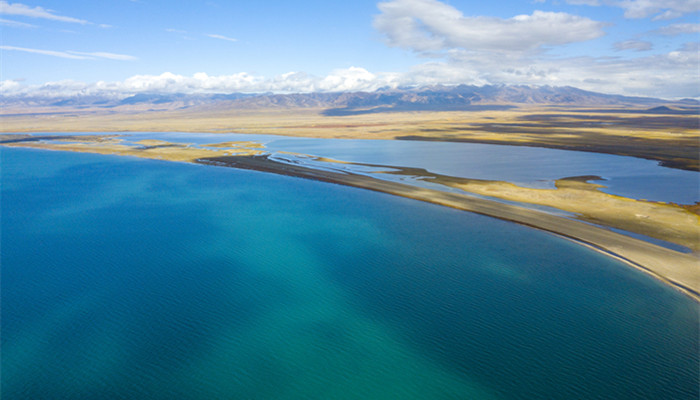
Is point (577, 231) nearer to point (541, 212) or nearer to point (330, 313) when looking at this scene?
point (541, 212)

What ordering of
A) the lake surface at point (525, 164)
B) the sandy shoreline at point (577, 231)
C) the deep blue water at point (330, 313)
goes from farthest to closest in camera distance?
the lake surface at point (525, 164) < the sandy shoreline at point (577, 231) < the deep blue water at point (330, 313)

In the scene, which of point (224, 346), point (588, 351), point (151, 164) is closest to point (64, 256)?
point (224, 346)

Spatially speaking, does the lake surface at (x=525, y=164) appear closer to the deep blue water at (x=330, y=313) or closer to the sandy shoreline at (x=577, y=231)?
the sandy shoreline at (x=577, y=231)

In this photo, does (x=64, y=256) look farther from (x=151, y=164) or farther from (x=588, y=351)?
(x=151, y=164)

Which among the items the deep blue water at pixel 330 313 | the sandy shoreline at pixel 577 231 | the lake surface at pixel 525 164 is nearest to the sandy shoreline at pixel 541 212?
the sandy shoreline at pixel 577 231

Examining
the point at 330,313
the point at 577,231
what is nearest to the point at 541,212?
the point at 577,231

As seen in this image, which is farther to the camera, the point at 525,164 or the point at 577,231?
the point at 525,164

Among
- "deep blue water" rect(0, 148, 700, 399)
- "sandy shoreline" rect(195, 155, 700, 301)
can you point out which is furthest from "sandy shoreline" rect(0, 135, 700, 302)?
"deep blue water" rect(0, 148, 700, 399)
